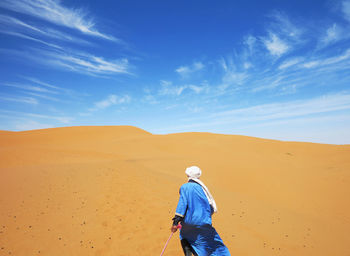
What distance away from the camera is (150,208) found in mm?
6738

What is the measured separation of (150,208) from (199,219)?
13.7 ft

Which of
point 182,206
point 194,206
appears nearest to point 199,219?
point 194,206

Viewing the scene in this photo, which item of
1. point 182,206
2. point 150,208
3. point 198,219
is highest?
point 182,206

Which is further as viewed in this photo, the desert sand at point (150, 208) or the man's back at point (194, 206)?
the desert sand at point (150, 208)

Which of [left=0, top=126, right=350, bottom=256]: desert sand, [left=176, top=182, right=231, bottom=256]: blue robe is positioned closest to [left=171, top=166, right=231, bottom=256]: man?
[left=176, top=182, right=231, bottom=256]: blue robe

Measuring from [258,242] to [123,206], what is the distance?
4.21 metres

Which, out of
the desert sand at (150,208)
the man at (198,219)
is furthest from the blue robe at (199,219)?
the desert sand at (150,208)

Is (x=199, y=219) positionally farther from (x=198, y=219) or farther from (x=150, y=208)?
(x=150, y=208)

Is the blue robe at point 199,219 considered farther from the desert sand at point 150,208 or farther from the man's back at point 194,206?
the desert sand at point 150,208

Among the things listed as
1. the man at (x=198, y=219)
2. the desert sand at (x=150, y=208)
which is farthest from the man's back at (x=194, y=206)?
the desert sand at (x=150, y=208)

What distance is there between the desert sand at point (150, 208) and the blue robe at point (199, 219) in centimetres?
219

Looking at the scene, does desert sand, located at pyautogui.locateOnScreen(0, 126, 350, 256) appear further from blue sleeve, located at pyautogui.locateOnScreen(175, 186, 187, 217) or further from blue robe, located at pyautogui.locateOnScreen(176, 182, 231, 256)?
blue sleeve, located at pyautogui.locateOnScreen(175, 186, 187, 217)

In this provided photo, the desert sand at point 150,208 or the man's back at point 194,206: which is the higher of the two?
the man's back at point 194,206

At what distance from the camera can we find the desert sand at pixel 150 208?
4.97 metres
